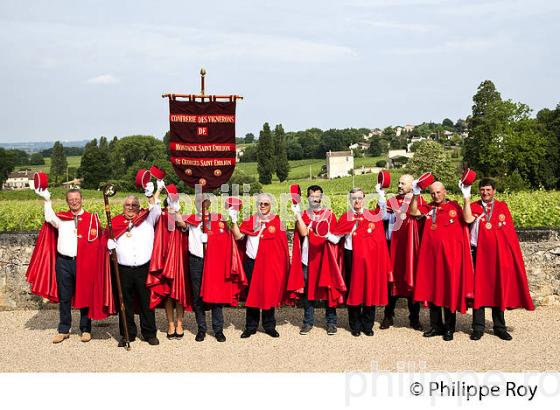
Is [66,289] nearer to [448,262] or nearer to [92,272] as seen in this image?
[92,272]

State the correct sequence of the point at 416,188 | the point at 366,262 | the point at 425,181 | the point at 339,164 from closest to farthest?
the point at 425,181
the point at 416,188
the point at 366,262
the point at 339,164

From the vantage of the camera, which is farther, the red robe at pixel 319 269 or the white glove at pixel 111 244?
the red robe at pixel 319 269

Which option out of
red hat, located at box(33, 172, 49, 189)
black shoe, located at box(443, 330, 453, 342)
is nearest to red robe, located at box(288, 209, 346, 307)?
black shoe, located at box(443, 330, 453, 342)

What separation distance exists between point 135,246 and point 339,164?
3061 inches

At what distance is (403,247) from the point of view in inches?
343

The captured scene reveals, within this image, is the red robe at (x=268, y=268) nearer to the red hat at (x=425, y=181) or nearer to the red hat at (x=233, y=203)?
the red hat at (x=233, y=203)

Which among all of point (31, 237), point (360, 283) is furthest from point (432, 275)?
point (31, 237)

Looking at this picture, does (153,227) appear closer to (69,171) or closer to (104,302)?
(104,302)

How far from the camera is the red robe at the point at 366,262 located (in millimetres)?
8320

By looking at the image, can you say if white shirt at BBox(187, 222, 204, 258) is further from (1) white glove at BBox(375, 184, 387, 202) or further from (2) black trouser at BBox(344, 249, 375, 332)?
(1) white glove at BBox(375, 184, 387, 202)

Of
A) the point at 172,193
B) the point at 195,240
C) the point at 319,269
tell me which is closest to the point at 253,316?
the point at 319,269

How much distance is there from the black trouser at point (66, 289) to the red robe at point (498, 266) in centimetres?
484

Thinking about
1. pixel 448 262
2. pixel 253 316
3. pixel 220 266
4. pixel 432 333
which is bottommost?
pixel 432 333

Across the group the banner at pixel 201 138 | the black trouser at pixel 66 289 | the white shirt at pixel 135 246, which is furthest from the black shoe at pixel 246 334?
the banner at pixel 201 138
